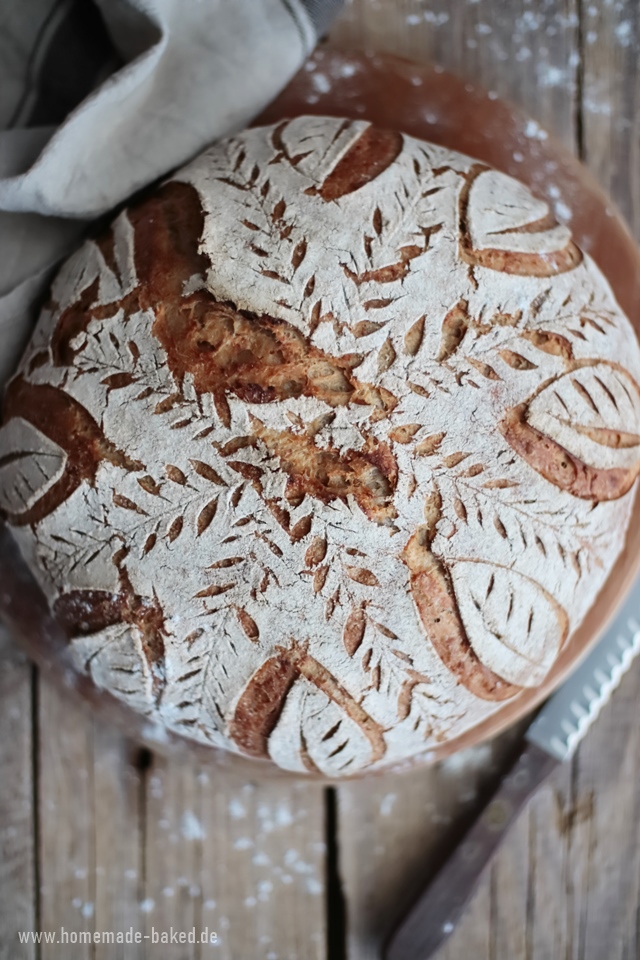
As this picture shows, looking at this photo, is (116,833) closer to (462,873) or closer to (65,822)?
(65,822)

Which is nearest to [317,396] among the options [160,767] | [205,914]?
[160,767]

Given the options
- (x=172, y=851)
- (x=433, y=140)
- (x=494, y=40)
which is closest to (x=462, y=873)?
(x=172, y=851)

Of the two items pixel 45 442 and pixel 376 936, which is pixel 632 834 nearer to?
pixel 376 936

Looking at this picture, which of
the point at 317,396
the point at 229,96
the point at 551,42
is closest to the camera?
the point at 317,396

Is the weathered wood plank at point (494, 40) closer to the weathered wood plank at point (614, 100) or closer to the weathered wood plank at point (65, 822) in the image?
the weathered wood plank at point (614, 100)

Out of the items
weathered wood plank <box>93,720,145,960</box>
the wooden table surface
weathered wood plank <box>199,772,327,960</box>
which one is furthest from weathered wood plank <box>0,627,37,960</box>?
weathered wood plank <box>199,772,327,960</box>

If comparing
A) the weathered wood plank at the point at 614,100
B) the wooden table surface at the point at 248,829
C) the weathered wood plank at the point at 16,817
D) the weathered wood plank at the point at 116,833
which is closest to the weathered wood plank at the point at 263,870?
the wooden table surface at the point at 248,829

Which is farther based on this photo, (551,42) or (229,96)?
(551,42)
